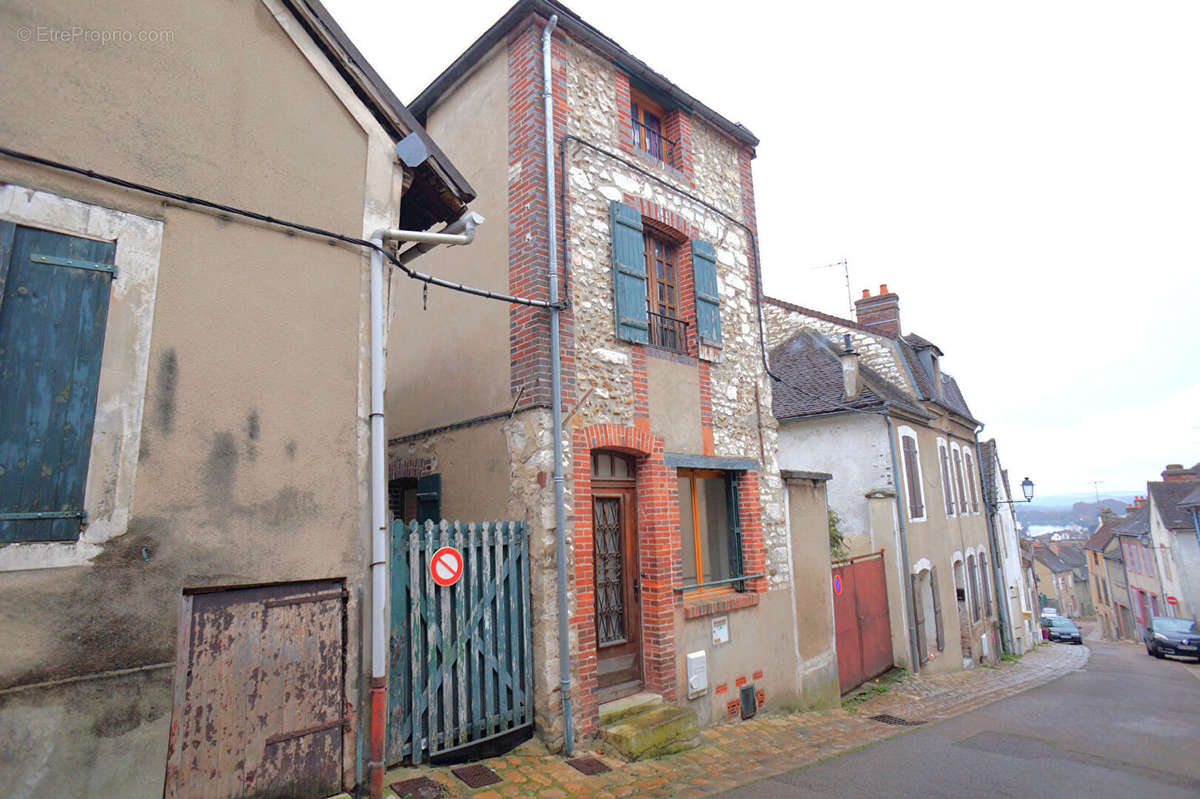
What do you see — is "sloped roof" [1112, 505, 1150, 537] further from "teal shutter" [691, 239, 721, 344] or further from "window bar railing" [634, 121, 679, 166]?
"window bar railing" [634, 121, 679, 166]

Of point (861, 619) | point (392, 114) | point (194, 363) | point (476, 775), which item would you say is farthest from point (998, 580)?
point (194, 363)

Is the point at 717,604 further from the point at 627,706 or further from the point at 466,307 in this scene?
the point at 466,307

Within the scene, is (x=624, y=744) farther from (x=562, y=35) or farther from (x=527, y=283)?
(x=562, y=35)

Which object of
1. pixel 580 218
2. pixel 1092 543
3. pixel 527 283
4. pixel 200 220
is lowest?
pixel 1092 543

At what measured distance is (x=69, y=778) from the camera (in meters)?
3.29

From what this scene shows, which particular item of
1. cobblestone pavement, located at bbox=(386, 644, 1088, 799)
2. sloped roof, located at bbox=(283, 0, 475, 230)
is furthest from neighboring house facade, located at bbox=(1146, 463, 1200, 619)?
sloped roof, located at bbox=(283, 0, 475, 230)

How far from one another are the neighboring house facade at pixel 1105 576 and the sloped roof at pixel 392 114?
1831 inches

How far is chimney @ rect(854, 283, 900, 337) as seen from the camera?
17.0 m

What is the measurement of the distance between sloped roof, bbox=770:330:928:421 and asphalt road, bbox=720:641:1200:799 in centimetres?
550

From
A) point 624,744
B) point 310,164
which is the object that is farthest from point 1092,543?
point 310,164

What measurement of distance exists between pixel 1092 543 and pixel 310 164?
58.9m

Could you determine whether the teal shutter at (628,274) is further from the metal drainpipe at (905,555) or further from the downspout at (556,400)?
the metal drainpipe at (905,555)

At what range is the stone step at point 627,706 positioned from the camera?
612cm

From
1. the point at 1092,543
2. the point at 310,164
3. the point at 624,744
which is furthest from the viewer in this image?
the point at 1092,543
